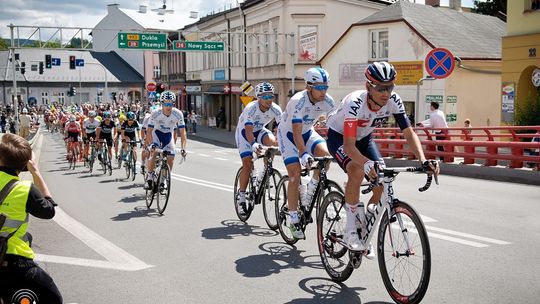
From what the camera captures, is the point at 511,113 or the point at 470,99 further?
the point at 470,99

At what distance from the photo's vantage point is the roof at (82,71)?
92.6 m

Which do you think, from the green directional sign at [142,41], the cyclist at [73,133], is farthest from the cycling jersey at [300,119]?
the green directional sign at [142,41]

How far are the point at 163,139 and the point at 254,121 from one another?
3.25 m

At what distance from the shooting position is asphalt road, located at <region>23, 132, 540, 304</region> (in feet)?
18.3

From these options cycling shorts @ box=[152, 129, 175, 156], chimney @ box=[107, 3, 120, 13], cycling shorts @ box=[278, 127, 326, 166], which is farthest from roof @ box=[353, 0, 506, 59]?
chimney @ box=[107, 3, 120, 13]

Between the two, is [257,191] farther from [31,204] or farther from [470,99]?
[470,99]

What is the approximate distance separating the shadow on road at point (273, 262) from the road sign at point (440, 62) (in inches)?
432

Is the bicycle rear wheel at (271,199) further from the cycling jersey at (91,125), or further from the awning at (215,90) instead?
the awning at (215,90)

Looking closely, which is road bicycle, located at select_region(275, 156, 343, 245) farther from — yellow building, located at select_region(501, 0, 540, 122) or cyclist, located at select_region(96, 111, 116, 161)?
yellow building, located at select_region(501, 0, 540, 122)

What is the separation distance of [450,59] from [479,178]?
139 inches

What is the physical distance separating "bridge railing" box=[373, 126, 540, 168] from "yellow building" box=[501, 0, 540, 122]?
262 centimetres

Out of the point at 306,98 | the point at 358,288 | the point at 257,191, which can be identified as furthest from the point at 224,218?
the point at 358,288

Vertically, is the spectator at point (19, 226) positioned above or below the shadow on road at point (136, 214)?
above

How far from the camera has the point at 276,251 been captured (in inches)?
285
